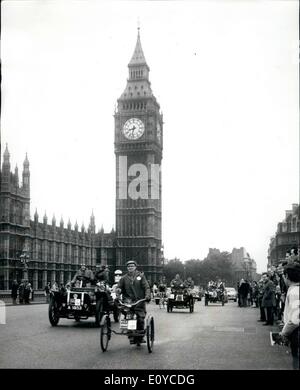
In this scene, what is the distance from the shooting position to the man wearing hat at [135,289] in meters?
11.1

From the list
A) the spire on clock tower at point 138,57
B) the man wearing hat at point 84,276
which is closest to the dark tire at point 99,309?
the man wearing hat at point 84,276

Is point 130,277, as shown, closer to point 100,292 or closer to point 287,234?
point 100,292

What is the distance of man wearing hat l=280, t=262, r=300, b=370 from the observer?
6.86 m

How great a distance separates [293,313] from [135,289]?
190 inches

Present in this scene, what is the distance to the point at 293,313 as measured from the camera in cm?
686

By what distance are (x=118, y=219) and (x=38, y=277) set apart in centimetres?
3030

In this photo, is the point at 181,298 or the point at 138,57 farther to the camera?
the point at 138,57

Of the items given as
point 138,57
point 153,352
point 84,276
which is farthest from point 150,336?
point 138,57

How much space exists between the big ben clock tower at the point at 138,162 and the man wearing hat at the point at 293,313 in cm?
9195

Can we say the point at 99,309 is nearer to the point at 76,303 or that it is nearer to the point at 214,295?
the point at 76,303

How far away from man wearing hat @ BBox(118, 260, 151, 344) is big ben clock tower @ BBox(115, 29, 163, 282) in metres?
87.7
